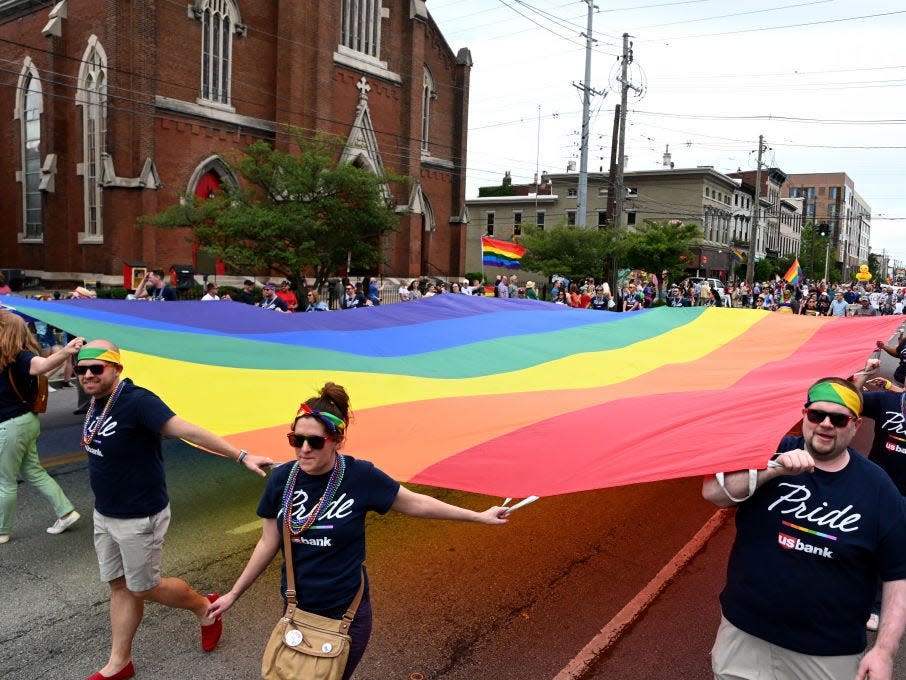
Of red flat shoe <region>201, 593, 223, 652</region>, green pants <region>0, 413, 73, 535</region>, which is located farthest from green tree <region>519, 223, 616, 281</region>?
red flat shoe <region>201, 593, 223, 652</region>

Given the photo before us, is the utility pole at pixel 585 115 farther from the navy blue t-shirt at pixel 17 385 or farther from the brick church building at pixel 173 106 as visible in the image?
the navy blue t-shirt at pixel 17 385

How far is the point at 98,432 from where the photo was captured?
11.6 feet

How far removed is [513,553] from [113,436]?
313cm

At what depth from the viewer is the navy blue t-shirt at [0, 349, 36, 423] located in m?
4.94

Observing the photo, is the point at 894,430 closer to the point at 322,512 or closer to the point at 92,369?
the point at 322,512

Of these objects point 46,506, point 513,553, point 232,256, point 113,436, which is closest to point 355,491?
point 113,436

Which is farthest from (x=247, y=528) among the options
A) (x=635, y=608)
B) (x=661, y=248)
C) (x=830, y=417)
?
(x=661, y=248)

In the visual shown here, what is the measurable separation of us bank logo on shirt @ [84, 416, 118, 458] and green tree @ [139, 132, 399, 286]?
16.9 metres

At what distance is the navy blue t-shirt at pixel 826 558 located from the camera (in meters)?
2.47

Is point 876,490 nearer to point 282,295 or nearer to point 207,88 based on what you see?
point 282,295

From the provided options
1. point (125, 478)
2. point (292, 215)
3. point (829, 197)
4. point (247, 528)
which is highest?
point (829, 197)

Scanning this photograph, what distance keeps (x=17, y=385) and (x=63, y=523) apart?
1.35 m

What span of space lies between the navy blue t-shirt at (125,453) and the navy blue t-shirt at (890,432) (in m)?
4.13

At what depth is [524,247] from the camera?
33.8 m
